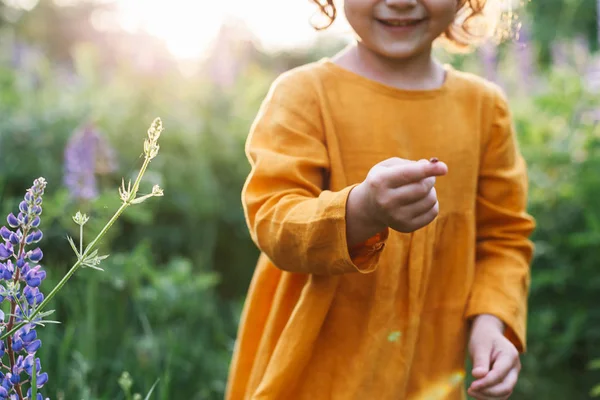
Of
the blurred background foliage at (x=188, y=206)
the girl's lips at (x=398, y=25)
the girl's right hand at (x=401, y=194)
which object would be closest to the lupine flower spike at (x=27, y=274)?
the girl's right hand at (x=401, y=194)

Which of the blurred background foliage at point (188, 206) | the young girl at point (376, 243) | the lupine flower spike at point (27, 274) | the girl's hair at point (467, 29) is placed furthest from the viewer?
the blurred background foliage at point (188, 206)

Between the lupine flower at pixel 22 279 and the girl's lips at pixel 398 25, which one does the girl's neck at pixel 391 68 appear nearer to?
the girl's lips at pixel 398 25

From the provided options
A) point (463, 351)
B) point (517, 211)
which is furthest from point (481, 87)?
point (463, 351)

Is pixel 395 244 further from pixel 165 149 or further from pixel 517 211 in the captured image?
pixel 165 149

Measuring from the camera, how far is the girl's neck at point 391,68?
1.55 meters

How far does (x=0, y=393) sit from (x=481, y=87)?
3.94 feet

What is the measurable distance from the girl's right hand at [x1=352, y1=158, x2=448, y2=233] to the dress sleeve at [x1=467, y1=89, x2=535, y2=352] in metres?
0.53

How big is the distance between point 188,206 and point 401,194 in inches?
100

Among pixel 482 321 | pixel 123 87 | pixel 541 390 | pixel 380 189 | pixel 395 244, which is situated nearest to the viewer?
pixel 380 189

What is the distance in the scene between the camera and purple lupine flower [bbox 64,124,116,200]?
2.52 metres

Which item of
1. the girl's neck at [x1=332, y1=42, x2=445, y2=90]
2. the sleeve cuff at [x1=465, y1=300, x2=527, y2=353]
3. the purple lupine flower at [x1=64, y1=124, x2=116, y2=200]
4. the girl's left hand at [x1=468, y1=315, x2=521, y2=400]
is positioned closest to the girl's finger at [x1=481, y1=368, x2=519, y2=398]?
the girl's left hand at [x1=468, y1=315, x2=521, y2=400]

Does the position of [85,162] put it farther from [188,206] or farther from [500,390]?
[500,390]

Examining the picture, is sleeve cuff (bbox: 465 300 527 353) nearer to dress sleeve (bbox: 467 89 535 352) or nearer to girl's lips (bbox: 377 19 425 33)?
dress sleeve (bbox: 467 89 535 352)

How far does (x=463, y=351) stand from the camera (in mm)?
1660
